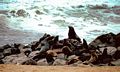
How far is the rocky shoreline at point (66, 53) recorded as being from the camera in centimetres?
683

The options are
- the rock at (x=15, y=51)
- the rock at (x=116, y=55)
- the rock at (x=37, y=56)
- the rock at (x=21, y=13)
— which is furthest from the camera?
the rock at (x=21, y=13)

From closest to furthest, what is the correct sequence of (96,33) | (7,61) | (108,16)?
1. (7,61)
2. (96,33)
3. (108,16)

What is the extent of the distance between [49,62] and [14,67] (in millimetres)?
3768

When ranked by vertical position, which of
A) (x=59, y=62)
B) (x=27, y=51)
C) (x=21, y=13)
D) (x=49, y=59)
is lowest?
(x=21, y=13)

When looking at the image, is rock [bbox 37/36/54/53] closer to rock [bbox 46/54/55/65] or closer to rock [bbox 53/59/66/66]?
rock [bbox 46/54/55/65]

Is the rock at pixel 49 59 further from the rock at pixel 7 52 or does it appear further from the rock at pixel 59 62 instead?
the rock at pixel 7 52

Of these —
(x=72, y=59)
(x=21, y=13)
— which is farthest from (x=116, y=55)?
(x=21, y=13)

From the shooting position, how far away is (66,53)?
7680 mm

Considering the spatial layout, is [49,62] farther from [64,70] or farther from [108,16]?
[108,16]

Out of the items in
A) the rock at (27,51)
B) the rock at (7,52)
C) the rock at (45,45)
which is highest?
the rock at (45,45)

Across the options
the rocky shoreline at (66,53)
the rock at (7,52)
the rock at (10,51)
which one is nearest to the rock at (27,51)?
the rocky shoreline at (66,53)

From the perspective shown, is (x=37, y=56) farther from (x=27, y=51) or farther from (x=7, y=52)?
(x=7, y=52)

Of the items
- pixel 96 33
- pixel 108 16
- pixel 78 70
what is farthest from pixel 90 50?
pixel 108 16

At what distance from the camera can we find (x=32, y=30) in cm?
1438
